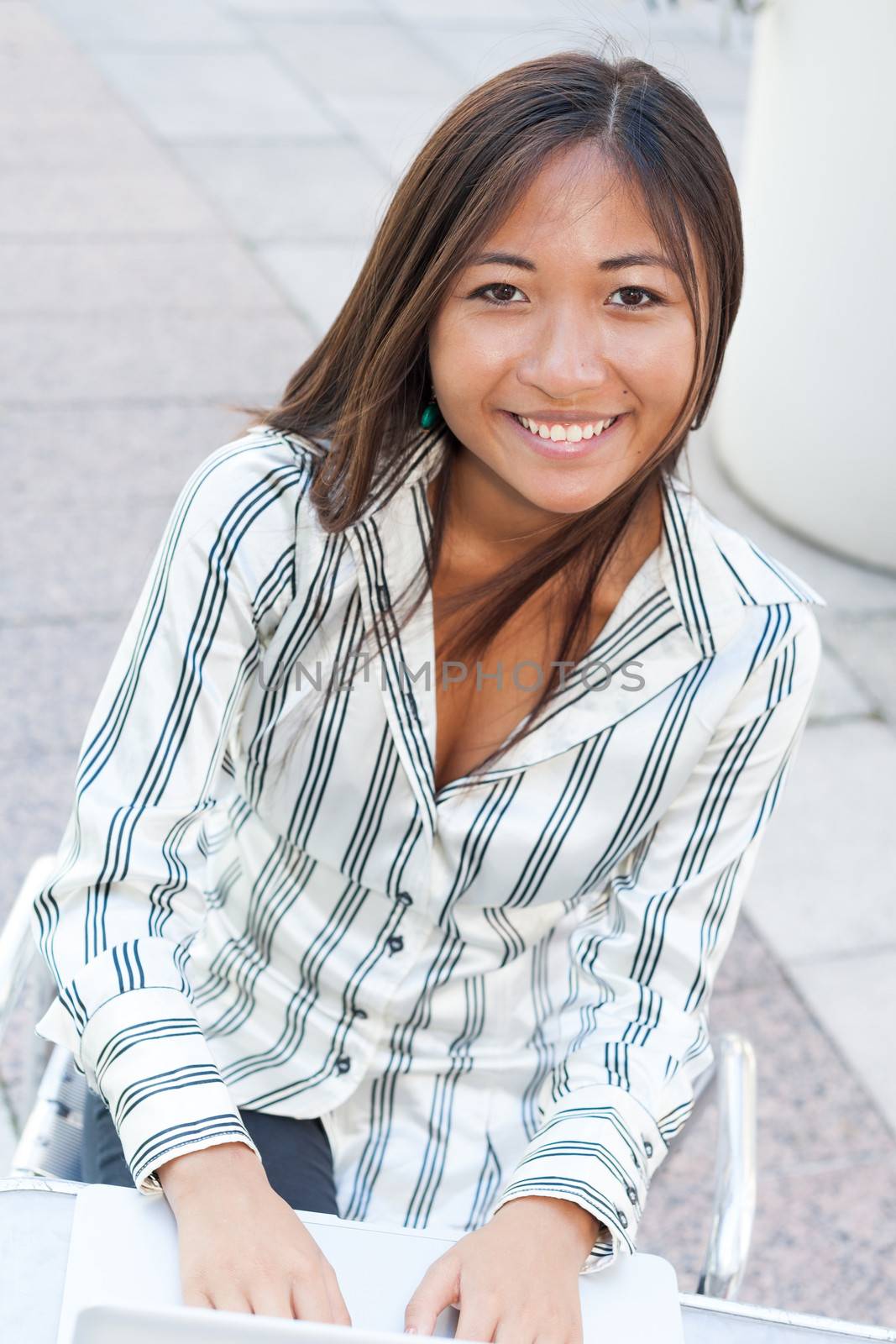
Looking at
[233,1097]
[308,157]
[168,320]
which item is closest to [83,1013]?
[233,1097]

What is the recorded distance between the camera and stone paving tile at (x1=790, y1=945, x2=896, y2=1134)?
9.64ft

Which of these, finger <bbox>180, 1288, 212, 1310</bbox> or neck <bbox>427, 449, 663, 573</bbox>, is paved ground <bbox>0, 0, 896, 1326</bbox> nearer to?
neck <bbox>427, 449, 663, 573</bbox>

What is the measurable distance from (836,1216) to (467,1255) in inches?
58.2

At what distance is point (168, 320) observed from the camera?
17.9 ft

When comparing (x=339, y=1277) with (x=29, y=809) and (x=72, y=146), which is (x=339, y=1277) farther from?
(x=72, y=146)

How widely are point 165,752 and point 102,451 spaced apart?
3198 millimetres

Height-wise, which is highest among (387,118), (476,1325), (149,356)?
(387,118)

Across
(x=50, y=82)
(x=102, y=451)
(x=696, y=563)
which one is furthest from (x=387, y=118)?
(x=696, y=563)

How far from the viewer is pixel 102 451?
470 cm

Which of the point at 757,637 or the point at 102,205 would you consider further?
the point at 102,205

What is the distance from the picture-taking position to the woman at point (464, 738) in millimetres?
1532

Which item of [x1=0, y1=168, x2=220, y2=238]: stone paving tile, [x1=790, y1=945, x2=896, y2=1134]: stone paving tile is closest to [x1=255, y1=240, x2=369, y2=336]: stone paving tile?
[x1=0, y1=168, x2=220, y2=238]: stone paving tile

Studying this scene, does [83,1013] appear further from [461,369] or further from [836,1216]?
[836,1216]

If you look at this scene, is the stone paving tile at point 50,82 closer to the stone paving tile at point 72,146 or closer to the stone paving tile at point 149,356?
the stone paving tile at point 72,146
